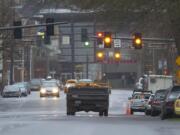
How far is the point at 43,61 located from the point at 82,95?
113637 mm

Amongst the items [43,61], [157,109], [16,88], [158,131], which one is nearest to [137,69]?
[43,61]

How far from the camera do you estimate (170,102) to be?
35.5m

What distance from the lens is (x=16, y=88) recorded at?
266 feet

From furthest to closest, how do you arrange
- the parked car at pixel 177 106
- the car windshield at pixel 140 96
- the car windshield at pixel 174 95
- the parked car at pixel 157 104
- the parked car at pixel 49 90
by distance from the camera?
the parked car at pixel 49 90, the car windshield at pixel 140 96, the parked car at pixel 157 104, the car windshield at pixel 174 95, the parked car at pixel 177 106

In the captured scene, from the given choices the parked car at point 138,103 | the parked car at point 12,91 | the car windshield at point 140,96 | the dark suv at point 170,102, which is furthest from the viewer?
the parked car at point 12,91

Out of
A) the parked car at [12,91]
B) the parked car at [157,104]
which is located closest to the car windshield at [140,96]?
the parked car at [157,104]

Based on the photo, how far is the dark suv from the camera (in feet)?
116

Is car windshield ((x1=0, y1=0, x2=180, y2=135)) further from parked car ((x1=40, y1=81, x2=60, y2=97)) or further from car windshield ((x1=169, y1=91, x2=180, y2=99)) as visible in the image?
parked car ((x1=40, y1=81, x2=60, y2=97))

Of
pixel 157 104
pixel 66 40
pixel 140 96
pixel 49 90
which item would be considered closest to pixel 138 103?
pixel 140 96

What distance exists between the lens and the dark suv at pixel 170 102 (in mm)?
35375

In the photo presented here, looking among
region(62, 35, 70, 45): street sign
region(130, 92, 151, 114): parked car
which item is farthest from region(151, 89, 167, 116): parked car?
region(62, 35, 70, 45): street sign

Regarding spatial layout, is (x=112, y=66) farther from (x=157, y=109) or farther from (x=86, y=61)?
(x=157, y=109)

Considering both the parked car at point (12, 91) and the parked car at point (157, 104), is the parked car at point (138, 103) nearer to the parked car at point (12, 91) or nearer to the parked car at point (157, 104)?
the parked car at point (157, 104)

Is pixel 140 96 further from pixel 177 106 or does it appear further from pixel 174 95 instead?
pixel 177 106
